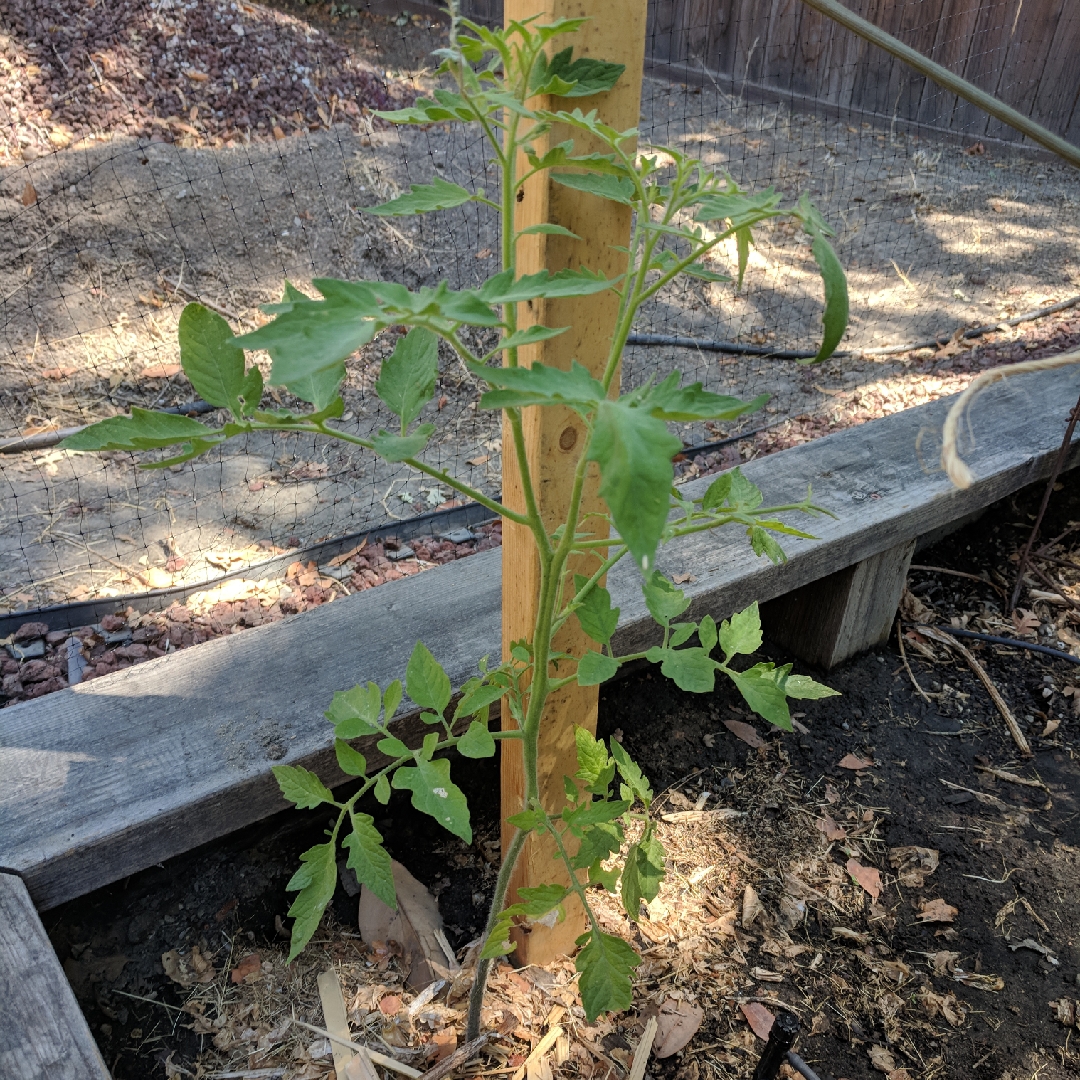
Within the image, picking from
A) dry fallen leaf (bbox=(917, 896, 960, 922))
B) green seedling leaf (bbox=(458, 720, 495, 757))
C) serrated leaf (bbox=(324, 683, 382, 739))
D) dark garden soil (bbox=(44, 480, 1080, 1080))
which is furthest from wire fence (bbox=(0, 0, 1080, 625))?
dry fallen leaf (bbox=(917, 896, 960, 922))

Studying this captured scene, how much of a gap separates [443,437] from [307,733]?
2326 mm

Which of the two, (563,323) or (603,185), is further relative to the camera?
(563,323)

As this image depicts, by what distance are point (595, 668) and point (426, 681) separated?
223mm

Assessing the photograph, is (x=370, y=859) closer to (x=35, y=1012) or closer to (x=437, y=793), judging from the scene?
(x=437, y=793)

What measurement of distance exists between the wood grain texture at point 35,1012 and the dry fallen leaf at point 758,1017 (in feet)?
3.57

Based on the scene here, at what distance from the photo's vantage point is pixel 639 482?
522mm

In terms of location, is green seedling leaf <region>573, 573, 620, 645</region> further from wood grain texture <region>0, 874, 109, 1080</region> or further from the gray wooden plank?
wood grain texture <region>0, 874, 109, 1080</region>

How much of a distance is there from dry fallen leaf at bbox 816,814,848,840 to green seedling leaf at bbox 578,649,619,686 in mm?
1262

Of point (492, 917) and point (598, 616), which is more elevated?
point (598, 616)

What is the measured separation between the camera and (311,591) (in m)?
2.37

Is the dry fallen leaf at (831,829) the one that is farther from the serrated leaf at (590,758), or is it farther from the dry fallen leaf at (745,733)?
the serrated leaf at (590,758)

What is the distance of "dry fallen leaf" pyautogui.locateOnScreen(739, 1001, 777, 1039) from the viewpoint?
5.13 feet

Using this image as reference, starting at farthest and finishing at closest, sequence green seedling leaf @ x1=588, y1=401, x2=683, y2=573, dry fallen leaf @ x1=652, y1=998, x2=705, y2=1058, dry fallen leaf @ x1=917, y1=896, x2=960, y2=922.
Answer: dry fallen leaf @ x1=917, y1=896, x2=960, y2=922 → dry fallen leaf @ x1=652, y1=998, x2=705, y2=1058 → green seedling leaf @ x1=588, y1=401, x2=683, y2=573

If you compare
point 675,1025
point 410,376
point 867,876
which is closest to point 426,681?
point 410,376
